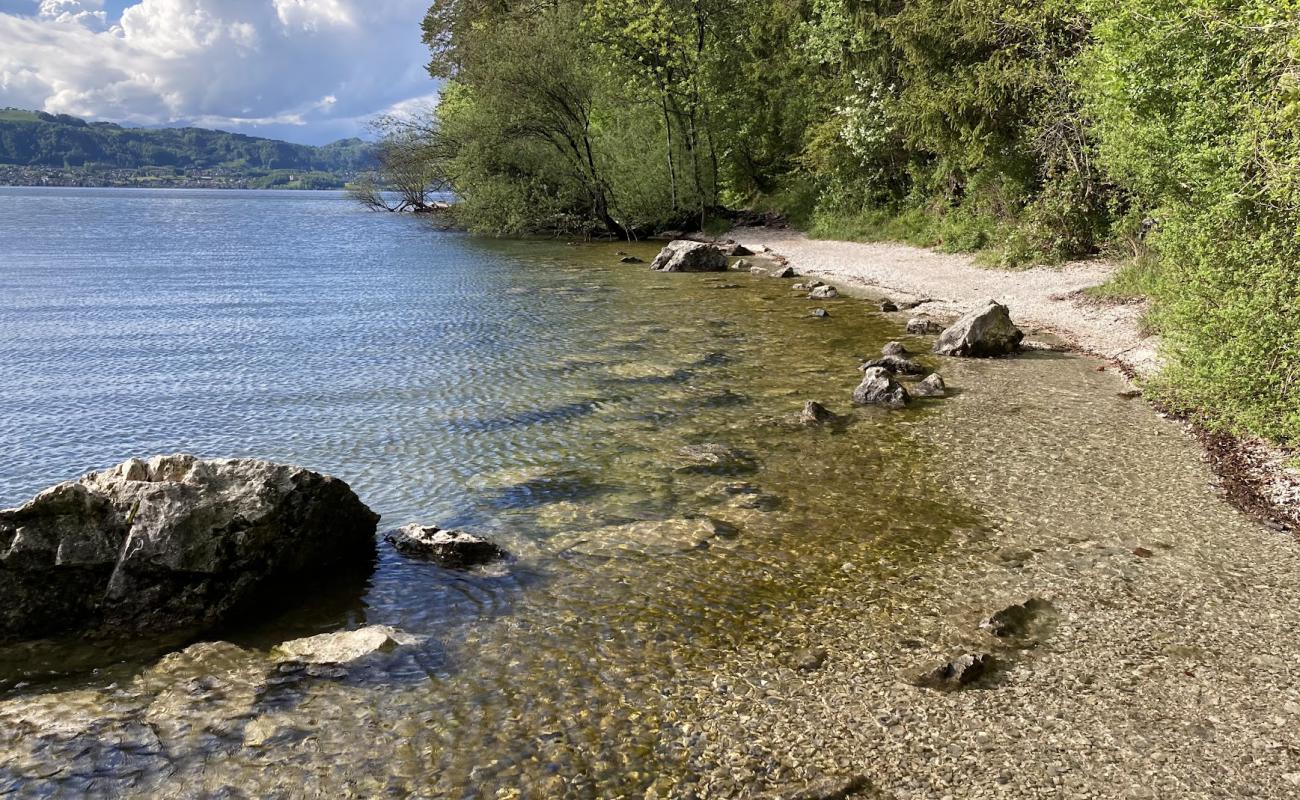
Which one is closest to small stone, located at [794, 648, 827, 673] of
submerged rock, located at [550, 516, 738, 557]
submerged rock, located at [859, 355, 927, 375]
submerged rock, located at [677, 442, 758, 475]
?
submerged rock, located at [550, 516, 738, 557]

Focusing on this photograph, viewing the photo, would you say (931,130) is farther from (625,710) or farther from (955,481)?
(625,710)

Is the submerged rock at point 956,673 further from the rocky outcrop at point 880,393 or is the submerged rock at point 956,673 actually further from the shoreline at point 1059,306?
the rocky outcrop at point 880,393

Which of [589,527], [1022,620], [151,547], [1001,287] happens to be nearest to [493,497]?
[589,527]

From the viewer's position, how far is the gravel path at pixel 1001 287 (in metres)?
22.1

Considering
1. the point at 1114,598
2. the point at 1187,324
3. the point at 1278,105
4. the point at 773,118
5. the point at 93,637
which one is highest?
the point at 773,118

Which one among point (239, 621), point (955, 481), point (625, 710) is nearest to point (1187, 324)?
point (955, 481)

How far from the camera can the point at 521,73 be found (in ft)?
177

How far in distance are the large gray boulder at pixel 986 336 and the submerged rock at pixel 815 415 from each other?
22.5 feet

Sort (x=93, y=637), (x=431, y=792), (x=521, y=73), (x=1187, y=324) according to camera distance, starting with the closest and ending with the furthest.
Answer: (x=431, y=792)
(x=93, y=637)
(x=1187, y=324)
(x=521, y=73)

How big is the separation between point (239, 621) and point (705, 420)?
31.0 ft

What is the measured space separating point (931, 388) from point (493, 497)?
10237 millimetres

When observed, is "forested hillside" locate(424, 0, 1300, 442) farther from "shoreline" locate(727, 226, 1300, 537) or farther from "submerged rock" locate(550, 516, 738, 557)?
"submerged rock" locate(550, 516, 738, 557)

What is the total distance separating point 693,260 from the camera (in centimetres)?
4081

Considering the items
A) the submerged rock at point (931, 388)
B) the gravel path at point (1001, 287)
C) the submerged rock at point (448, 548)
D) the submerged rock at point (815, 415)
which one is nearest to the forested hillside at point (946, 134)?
the gravel path at point (1001, 287)
